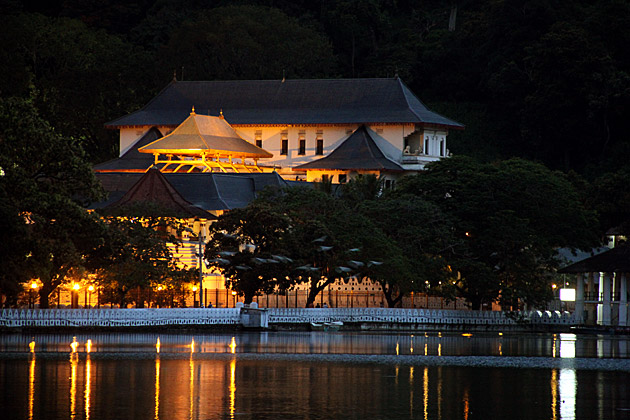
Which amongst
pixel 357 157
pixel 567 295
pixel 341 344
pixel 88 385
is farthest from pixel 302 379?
pixel 357 157

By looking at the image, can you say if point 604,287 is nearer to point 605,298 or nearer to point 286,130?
point 605,298

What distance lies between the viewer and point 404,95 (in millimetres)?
101250

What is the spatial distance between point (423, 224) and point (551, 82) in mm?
40752

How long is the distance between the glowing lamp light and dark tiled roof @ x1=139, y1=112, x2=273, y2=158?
24.9m

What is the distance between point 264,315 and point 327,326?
376cm

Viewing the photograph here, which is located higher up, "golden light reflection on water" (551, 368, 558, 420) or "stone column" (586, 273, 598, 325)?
"stone column" (586, 273, 598, 325)

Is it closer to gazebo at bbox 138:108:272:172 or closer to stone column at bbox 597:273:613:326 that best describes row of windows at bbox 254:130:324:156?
gazebo at bbox 138:108:272:172

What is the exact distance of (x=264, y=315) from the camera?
61.9 metres

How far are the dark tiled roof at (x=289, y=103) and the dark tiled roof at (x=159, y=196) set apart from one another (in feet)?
85.7

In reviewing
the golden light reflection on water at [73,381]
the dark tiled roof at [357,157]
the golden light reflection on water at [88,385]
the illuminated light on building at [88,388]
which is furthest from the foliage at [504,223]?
the illuminated light on building at [88,388]

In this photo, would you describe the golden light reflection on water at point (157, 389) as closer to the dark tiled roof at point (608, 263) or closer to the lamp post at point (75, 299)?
the lamp post at point (75, 299)

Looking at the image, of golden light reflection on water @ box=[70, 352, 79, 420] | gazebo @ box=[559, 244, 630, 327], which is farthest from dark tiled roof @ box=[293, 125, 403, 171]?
golden light reflection on water @ box=[70, 352, 79, 420]

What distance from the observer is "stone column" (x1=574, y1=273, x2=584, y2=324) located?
69125 mm

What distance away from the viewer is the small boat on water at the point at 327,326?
63969 mm
